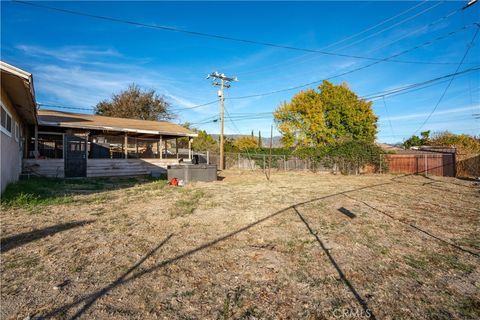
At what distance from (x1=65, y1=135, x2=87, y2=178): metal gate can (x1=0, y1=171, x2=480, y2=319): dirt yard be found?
26.5 feet

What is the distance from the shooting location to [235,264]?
369cm

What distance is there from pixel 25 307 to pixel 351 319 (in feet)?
10.7

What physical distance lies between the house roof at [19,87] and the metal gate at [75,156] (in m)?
3.79

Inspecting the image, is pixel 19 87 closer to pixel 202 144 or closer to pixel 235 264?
pixel 235 264

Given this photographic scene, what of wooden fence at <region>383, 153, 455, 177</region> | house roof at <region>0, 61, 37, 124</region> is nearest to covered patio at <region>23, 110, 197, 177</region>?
house roof at <region>0, 61, 37, 124</region>

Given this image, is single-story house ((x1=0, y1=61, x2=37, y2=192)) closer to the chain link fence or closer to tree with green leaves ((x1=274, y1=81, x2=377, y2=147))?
the chain link fence

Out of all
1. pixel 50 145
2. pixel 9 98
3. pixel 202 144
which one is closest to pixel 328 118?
pixel 202 144

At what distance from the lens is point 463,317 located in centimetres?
252

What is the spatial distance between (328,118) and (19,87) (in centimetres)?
3065

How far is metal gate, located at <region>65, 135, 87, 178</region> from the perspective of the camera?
1417 centimetres

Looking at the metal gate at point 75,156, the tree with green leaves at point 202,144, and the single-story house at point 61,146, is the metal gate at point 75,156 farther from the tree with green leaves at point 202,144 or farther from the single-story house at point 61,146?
the tree with green leaves at point 202,144

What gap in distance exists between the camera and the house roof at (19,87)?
619 cm

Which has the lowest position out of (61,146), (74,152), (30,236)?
(30,236)

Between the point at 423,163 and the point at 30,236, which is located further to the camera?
the point at 423,163
